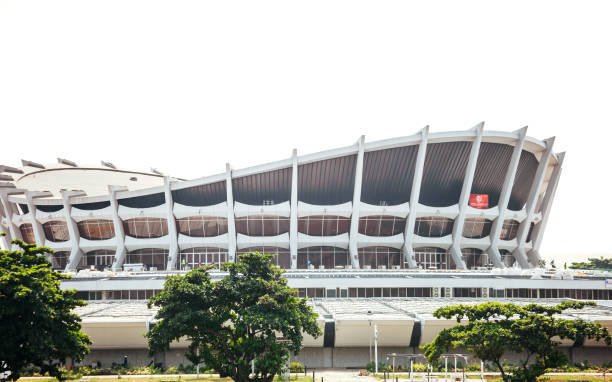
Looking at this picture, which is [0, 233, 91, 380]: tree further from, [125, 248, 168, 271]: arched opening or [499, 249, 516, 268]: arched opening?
[499, 249, 516, 268]: arched opening

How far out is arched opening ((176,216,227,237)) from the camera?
70.2 m

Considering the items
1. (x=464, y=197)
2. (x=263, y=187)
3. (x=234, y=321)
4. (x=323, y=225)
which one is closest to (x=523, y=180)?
(x=464, y=197)

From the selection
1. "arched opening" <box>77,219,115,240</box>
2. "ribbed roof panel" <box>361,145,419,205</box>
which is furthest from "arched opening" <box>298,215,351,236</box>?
"arched opening" <box>77,219,115,240</box>

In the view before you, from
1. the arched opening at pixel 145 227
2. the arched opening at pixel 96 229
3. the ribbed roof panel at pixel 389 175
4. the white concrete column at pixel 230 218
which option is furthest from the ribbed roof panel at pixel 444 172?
the arched opening at pixel 96 229

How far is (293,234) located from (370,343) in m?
32.4

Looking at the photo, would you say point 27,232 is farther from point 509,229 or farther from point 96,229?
point 509,229

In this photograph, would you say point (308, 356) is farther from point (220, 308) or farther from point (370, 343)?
point (220, 308)

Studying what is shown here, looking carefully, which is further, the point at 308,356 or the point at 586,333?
the point at 308,356

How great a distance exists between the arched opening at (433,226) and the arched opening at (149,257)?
116ft

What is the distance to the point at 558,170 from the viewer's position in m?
75.2

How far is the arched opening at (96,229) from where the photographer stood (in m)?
72.4

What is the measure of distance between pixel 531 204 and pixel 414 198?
59.7ft

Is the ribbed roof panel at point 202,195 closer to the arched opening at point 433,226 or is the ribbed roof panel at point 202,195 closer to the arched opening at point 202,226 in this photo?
the arched opening at point 202,226

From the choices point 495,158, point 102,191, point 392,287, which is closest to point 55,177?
point 102,191
